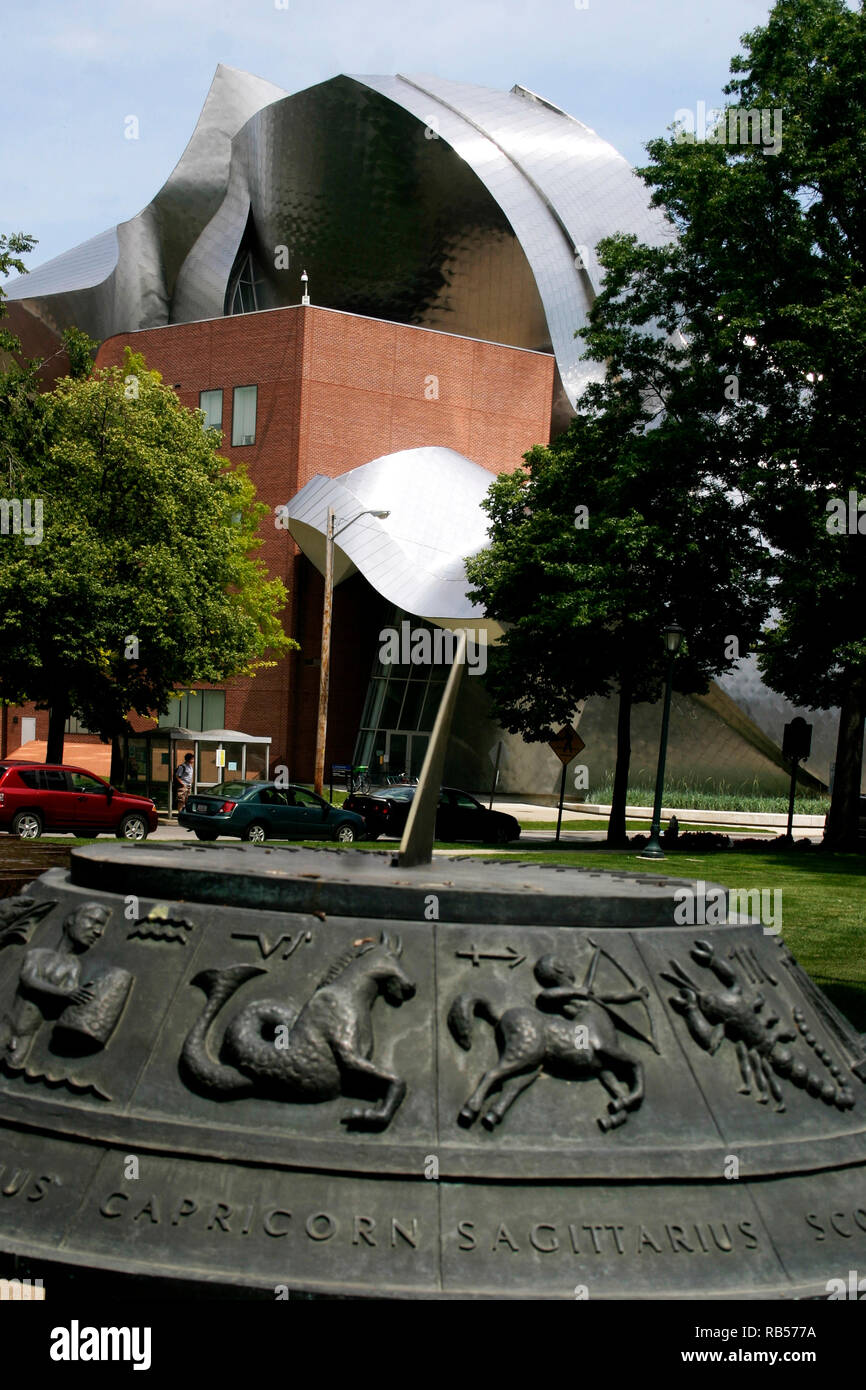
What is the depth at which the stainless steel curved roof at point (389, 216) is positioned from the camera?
170 ft

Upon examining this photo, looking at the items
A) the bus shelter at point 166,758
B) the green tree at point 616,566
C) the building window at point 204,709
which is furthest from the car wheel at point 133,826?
the building window at point 204,709

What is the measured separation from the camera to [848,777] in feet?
91.6

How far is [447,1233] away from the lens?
4152 millimetres

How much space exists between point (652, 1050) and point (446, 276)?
52.4m

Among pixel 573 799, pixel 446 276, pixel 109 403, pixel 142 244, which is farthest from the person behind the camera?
pixel 142 244

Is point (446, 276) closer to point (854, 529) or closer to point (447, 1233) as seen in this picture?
point (854, 529)

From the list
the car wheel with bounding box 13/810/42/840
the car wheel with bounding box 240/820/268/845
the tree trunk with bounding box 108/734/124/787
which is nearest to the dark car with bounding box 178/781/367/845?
the car wheel with bounding box 240/820/268/845

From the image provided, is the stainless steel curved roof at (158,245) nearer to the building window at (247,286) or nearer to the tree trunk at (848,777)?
the building window at (247,286)

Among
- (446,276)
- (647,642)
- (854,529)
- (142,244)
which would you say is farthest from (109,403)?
(142,244)

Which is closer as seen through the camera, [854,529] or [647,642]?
[854,529]

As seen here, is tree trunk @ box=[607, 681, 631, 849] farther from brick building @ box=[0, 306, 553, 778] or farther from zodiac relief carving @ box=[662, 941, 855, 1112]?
zodiac relief carving @ box=[662, 941, 855, 1112]

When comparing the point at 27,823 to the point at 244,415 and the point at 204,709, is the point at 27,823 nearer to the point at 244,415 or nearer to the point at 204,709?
the point at 204,709

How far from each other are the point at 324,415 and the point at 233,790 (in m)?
24.5

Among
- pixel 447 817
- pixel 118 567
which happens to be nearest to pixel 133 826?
pixel 447 817
